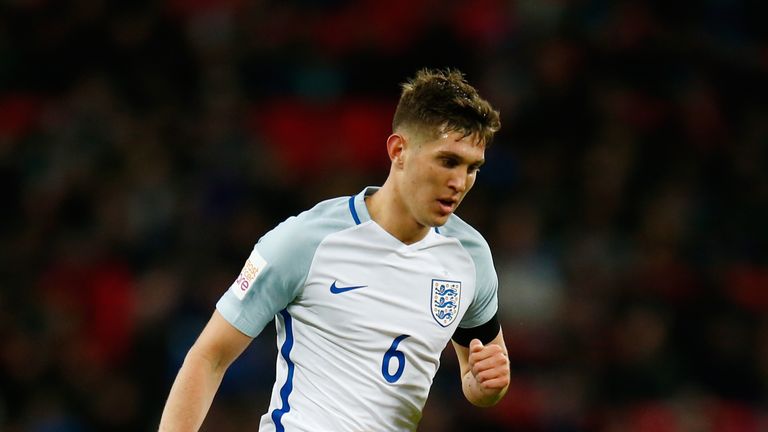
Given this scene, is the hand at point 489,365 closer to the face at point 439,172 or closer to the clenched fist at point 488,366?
the clenched fist at point 488,366

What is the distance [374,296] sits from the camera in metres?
3.63

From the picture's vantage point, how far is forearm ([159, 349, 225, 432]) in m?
3.40

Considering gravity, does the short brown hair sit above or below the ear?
above

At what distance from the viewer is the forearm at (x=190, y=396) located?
11.2ft

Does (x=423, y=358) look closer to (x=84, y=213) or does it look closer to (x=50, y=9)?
(x=84, y=213)

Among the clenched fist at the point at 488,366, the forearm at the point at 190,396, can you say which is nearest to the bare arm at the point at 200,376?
the forearm at the point at 190,396

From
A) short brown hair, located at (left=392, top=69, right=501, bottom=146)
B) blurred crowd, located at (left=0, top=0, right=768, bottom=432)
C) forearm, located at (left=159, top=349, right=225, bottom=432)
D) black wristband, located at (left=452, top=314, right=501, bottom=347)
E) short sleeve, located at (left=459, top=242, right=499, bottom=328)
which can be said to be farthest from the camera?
blurred crowd, located at (left=0, top=0, right=768, bottom=432)

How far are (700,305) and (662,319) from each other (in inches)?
14.5

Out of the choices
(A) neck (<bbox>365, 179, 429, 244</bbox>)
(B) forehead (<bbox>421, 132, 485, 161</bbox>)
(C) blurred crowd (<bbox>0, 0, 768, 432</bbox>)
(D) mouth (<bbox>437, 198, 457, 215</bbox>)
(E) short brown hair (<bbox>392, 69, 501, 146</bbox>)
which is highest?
(E) short brown hair (<bbox>392, 69, 501, 146</bbox>)

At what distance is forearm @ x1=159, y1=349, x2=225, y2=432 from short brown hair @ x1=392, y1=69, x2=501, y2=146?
0.89 metres

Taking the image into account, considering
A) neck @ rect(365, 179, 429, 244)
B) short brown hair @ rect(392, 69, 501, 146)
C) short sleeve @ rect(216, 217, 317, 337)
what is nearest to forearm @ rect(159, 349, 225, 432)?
short sleeve @ rect(216, 217, 317, 337)

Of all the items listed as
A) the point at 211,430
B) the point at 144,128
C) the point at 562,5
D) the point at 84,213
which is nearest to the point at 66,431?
the point at 211,430

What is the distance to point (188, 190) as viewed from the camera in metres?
8.21

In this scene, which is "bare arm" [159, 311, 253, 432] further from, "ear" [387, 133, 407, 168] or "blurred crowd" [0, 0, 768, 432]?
"blurred crowd" [0, 0, 768, 432]
